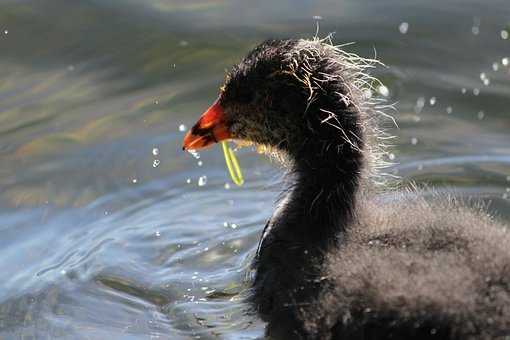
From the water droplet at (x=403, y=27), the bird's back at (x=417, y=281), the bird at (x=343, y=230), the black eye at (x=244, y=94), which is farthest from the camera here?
the water droplet at (x=403, y=27)

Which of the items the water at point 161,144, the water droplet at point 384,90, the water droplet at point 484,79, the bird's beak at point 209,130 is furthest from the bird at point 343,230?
the water droplet at point 484,79

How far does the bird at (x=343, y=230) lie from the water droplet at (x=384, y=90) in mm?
1050

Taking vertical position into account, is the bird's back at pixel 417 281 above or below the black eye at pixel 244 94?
below

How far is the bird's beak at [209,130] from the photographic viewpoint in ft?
21.9

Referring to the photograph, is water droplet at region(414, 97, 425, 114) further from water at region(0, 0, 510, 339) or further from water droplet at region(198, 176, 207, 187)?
water droplet at region(198, 176, 207, 187)

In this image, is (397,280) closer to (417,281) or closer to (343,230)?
(417,281)

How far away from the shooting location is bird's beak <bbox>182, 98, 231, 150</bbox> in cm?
667

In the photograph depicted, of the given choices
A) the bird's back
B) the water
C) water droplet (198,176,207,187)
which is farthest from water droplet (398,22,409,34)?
the bird's back

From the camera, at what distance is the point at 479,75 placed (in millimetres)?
8766

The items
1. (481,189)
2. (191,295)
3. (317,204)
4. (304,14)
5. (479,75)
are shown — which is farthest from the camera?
(304,14)

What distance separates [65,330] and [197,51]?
118 inches

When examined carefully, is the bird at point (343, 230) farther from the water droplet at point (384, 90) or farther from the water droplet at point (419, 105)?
the water droplet at point (419, 105)

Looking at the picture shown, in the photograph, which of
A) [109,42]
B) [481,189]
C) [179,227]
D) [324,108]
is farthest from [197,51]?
[324,108]

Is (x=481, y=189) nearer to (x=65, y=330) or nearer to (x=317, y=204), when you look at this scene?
(x=317, y=204)
